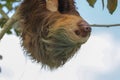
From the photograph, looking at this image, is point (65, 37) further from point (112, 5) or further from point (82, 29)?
point (112, 5)

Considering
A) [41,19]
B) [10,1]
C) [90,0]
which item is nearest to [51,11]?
Answer: [41,19]

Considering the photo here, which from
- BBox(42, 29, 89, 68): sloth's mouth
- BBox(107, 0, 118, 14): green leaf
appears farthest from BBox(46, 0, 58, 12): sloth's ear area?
BBox(107, 0, 118, 14): green leaf

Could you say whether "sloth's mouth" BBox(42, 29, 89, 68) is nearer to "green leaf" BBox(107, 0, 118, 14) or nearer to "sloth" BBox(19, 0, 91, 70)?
"sloth" BBox(19, 0, 91, 70)

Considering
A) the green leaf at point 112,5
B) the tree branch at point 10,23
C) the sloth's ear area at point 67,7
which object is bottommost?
the green leaf at point 112,5

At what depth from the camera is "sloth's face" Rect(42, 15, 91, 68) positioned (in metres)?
2.62

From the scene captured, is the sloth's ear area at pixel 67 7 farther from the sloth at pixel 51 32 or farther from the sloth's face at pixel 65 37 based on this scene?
the sloth's face at pixel 65 37

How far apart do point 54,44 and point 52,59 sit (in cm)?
8

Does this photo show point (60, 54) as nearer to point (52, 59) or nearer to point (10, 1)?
point (52, 59)

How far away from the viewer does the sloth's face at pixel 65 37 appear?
2.62 meters

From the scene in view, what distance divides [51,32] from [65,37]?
0.25 ft

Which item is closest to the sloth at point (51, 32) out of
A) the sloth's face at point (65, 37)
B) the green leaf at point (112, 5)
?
the sloth's face at point (65, 37)

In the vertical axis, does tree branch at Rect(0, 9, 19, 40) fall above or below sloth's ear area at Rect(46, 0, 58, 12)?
below

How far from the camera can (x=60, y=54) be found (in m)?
2.71

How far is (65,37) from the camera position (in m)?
2.63
